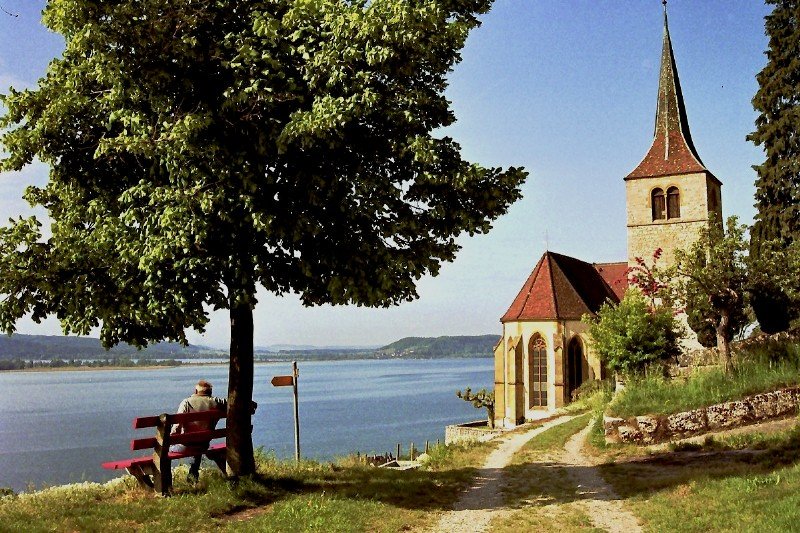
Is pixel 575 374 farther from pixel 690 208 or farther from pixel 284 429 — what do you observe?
pixel 284 429

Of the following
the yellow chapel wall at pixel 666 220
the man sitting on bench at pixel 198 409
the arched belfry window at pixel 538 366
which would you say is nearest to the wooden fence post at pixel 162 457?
the man sitting on bench at pixel 198 409

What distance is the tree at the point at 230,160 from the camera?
9.26 meters

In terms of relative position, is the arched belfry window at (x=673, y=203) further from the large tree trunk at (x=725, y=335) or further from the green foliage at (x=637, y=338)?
the large tree trunk at (x=725, y=335)

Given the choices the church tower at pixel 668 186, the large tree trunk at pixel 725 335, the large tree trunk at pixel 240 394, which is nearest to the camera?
the large tree trunk at pixel 240 394

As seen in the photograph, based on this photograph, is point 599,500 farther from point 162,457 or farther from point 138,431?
point 138,431

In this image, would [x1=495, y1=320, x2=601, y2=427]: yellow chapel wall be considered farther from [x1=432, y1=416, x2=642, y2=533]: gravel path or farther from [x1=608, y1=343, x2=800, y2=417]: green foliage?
[x1=432, y1=416, x2=642, y2=533]: gravel path

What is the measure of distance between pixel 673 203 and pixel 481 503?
3398 centimetres

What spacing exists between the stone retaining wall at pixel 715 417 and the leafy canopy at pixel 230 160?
782 cm

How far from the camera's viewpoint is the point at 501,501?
10703mm

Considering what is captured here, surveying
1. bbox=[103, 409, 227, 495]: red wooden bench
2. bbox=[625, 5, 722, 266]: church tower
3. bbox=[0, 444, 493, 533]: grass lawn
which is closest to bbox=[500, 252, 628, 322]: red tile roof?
bbox=[625, 5, 722, 266]: church tower

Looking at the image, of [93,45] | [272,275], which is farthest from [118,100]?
[272,275]

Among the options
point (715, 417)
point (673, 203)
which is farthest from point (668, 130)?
point (715, 417)

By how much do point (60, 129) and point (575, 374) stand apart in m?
32.6

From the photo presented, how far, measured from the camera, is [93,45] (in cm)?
941
